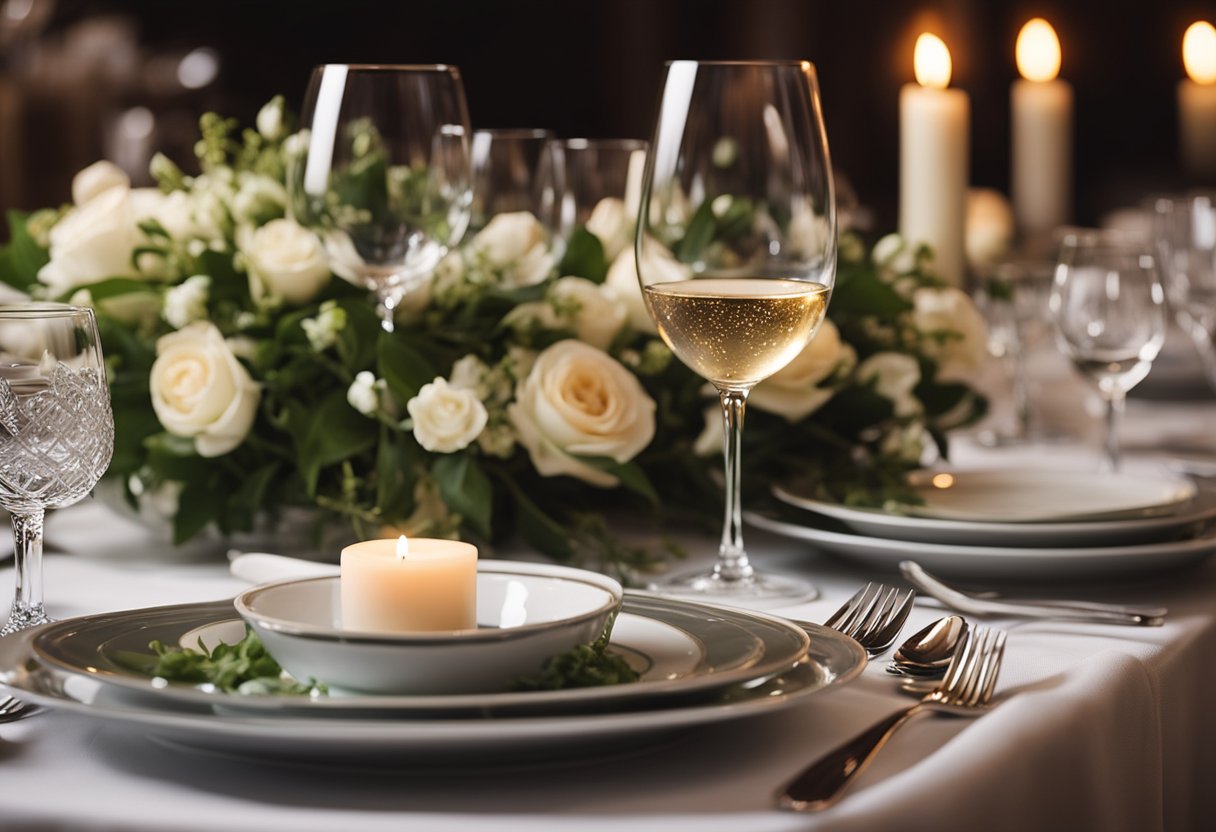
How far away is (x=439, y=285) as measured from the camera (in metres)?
1.34

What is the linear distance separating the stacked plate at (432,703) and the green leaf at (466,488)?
14.5 inches

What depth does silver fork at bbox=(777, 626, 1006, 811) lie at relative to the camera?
0.70 meters

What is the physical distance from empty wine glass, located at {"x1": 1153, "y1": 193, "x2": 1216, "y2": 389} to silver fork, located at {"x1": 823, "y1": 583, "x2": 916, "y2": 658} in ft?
3.35

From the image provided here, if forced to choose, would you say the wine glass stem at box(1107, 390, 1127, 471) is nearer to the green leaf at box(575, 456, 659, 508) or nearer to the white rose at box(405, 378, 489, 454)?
the green leaf at box(575, 456, 659, 508)

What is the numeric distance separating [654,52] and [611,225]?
19.8 feet

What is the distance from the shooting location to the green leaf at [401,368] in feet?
3.93

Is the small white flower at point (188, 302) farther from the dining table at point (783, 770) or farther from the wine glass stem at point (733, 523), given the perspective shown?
the wine glass stem at point (733, 523)

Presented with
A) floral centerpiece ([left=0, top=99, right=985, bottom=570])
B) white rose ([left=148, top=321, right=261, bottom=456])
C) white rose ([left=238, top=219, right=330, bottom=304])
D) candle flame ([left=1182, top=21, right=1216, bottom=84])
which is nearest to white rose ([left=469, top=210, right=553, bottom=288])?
floral centerpiece ([left=0, top=99, right=985, bottom=570])

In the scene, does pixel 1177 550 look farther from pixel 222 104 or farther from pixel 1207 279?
pixel 222 104

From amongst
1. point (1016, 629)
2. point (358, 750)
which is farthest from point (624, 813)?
point (1016, 629)

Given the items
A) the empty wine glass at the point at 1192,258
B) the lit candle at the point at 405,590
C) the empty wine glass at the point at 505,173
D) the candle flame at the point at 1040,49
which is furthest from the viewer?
the candle flame at the point at 1040,49

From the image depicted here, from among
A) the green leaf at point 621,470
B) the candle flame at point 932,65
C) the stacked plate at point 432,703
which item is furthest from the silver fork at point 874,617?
the candle flame at point 932,65

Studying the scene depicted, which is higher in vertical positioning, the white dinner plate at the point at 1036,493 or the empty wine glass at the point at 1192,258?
the empty wine glass at the point at 1192,258

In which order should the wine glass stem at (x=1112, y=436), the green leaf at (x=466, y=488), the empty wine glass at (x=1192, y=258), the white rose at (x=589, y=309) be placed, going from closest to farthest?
the green leaf at (x=466, y=488), the white rose at (x=589, y=309), the wine glass stem at (x=1112, y=436), the empty wine glass at (x=1192, y=258)
